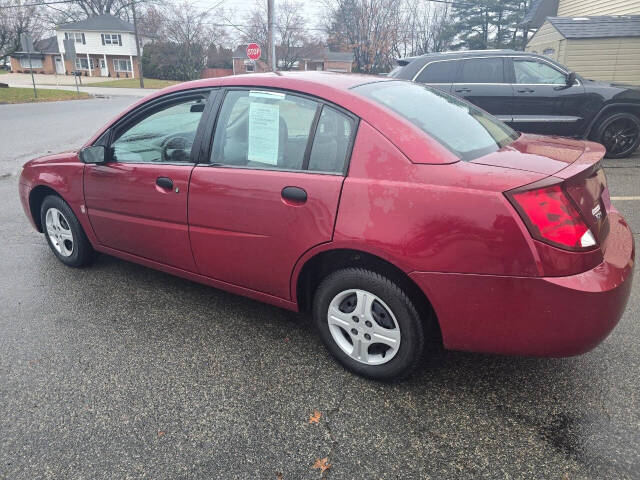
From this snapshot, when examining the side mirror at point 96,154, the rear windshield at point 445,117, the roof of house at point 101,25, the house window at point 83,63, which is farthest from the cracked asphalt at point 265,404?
the house window at point 83,63

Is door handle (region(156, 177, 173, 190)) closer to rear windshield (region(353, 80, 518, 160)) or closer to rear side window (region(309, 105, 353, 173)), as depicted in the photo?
rear side window (region(309, 105, 353, 173))

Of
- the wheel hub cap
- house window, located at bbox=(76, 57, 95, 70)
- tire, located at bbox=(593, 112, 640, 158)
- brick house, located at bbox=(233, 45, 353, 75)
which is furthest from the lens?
house window, located at bbox=(76, 57, 95, 70)

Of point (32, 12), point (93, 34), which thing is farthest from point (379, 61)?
point (93, 34)

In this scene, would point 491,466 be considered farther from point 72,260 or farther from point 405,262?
point 72,260

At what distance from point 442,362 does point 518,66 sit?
6.78 metres

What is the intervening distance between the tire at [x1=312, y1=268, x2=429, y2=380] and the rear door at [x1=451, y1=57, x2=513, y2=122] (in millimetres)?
6390

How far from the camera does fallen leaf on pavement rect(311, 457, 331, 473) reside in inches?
76.9

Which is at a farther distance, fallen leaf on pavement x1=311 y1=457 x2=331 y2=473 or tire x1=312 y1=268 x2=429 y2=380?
tire x1=312 y1=268 x2=429 y2=380

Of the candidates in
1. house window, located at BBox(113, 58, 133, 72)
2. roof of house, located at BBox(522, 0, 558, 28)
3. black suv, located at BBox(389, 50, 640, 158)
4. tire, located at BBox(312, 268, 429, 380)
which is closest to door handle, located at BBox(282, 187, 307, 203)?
tire, located at BBox(312, 268, 429, 380)

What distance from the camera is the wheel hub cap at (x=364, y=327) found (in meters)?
2.35

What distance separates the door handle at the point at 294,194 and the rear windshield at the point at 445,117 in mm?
643

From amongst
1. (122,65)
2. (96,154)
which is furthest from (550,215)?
(122,65)

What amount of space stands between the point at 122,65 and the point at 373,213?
69370 millimetres

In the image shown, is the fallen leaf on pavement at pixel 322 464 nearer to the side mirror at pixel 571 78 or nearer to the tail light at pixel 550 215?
the tail light at pixel 550 215
